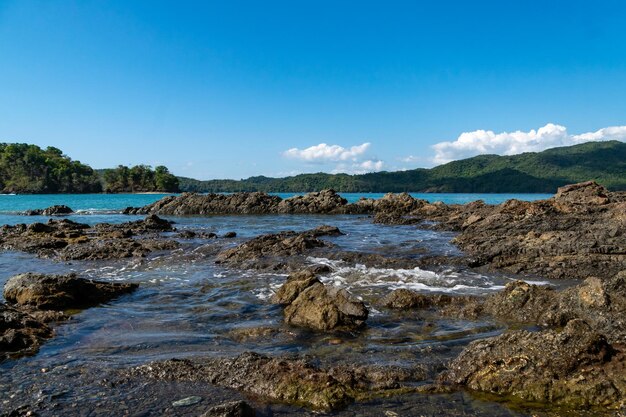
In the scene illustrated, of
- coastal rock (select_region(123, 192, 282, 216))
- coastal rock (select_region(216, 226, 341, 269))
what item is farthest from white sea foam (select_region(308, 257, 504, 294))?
coastal rock (select_region(123, 192, 282, 216))

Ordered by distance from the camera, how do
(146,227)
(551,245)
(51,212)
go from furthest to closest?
(51,212)
(146,227)
(551,245)

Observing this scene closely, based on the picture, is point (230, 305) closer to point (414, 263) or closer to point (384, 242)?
point (414, 263)

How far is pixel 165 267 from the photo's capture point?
19.4 m

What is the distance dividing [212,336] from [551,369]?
6895mm

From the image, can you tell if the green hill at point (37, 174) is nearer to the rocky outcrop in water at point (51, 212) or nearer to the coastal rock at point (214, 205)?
the rocky outcrop in water at point (51, 212)

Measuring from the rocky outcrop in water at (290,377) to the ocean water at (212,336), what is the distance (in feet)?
1.05

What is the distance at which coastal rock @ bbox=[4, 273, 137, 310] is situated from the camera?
1226cm

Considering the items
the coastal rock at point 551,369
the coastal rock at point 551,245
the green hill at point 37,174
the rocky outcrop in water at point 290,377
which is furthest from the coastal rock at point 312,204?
the green hill at point 37,174

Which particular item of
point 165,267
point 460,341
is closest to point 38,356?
point 460,341

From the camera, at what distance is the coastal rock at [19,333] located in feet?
27.6

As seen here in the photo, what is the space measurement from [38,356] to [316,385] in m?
5.69

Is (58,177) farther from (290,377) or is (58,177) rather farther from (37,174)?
(290,377)

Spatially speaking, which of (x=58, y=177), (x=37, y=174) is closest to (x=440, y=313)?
(x=58, y=177)

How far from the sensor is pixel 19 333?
29.3 ft
